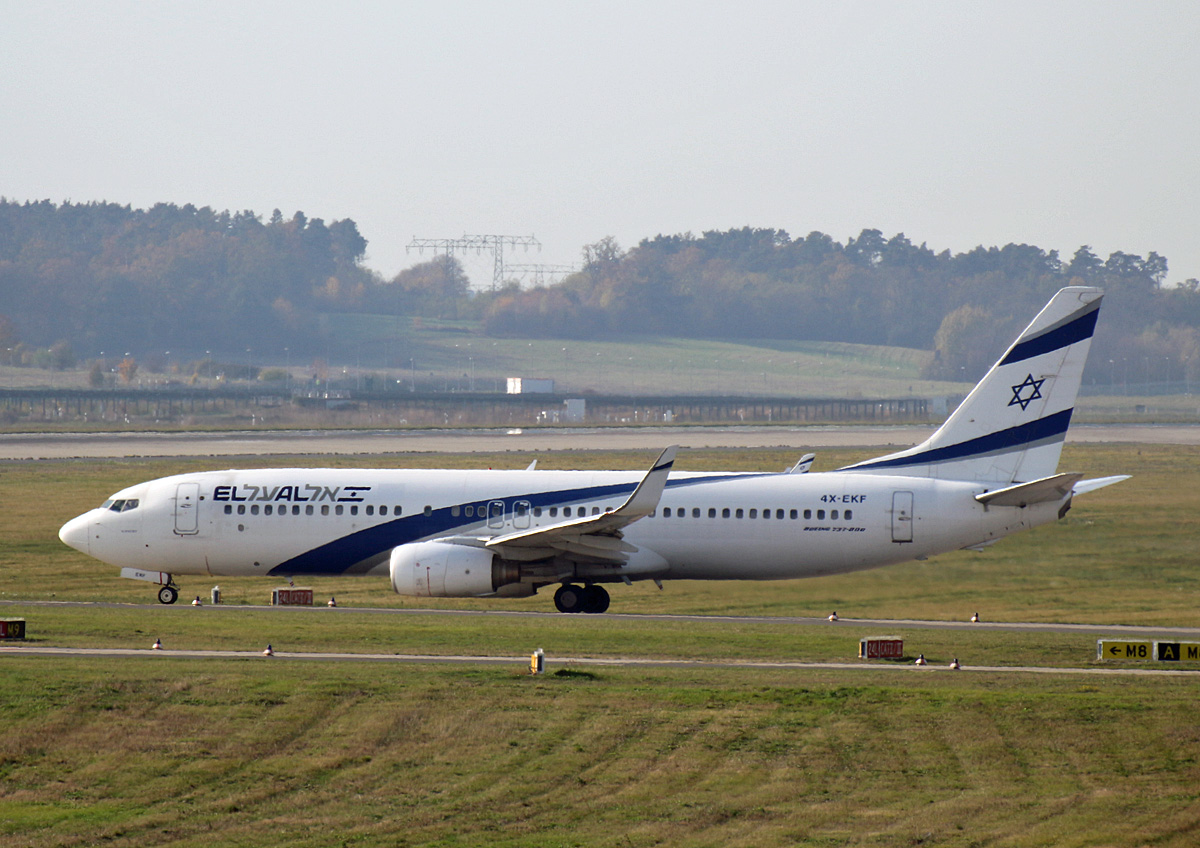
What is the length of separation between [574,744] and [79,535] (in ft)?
72.5

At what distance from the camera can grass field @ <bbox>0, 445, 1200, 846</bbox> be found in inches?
788

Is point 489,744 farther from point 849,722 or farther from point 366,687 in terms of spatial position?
point 849,722

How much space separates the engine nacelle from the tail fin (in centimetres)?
1146

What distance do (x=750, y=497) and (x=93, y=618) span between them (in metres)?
16.3

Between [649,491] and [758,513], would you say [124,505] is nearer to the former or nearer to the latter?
[649,491]

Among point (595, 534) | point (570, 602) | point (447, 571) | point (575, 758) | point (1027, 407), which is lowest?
point (575, 758)

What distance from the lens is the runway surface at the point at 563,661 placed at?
93.4ft

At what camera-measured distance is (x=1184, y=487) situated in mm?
68250

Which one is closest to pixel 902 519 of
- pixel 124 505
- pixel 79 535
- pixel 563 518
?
pixel 563 518

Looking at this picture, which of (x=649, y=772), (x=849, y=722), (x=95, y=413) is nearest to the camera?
(x=649, y=772)

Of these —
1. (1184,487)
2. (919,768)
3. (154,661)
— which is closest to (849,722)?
(919,768)

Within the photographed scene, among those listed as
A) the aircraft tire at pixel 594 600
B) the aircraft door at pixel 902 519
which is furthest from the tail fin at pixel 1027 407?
the aircraft tire at pixel 594 600

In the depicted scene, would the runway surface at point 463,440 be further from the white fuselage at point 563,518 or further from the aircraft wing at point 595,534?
the aircraft wing at point 595,534

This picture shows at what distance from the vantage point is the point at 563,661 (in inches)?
1141
